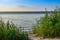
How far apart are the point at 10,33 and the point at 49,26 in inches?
80.2

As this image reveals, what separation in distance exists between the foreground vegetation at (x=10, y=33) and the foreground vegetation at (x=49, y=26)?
47.8 inches

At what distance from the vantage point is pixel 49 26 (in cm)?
805

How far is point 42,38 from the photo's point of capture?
769cm

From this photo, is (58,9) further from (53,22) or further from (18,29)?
(18,29)

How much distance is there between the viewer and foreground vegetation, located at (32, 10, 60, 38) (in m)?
7.90

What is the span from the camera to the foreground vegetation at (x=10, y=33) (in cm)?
651

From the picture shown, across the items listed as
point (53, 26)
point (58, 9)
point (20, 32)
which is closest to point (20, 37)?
point (20, 32)

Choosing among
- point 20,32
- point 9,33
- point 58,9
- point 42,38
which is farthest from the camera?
point 58,9

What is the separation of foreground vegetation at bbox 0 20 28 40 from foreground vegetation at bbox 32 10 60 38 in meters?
1.21

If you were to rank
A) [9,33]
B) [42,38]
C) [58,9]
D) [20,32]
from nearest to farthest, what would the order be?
[9,33], [20,32], [42,38], [58,9]

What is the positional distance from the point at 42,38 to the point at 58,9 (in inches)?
70.1

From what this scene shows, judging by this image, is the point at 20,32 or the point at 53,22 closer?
the point at 20,32

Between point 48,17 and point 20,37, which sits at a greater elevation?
point 48,17

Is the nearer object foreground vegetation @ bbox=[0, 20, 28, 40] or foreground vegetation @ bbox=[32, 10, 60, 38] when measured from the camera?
foreground vegetation @ bbox=[0, 20, 28, 40]
